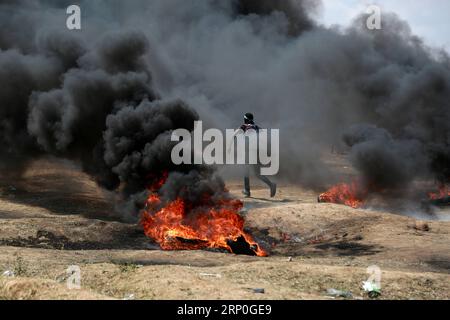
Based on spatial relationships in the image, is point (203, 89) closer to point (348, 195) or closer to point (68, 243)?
point (348, 195)

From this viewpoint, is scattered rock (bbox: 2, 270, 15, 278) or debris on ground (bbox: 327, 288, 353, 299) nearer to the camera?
debris on ground (bbox: 327, 288, 353, 299)

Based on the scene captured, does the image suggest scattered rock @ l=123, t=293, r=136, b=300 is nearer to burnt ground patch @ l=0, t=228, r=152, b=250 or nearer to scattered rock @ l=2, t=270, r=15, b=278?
scattered rock @ l=2, t=270, r=15, b=278

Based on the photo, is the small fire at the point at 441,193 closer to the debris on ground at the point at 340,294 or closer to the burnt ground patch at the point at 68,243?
the burnt ground patch at the point at 68,243

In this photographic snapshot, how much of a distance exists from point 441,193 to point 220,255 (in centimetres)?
1456

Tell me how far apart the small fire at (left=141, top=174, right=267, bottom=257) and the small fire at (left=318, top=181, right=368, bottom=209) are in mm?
6409

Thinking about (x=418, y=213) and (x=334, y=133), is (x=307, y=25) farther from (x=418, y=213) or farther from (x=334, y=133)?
(x=418, y=213)

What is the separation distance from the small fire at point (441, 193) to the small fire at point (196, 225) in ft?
36.8

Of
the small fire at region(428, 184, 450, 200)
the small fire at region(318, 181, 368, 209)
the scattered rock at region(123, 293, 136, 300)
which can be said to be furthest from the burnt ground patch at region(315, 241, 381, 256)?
the small fire at region(428, 184, 450, 200)

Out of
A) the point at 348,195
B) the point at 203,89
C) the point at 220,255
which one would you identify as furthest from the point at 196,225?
the point at 203,89

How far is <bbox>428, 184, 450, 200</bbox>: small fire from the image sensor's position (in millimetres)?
20931

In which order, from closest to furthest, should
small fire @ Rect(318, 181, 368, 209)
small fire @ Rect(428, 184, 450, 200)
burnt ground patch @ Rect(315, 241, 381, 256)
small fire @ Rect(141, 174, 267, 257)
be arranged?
burnt ground patch @ Rect(315, 241, 381, 256)
small fire @ Rect(141, 174, 267, 257)
small fire @ Rect(318, 181, 368, 209)
small fire @ Rect(428, 184, 450, 200)

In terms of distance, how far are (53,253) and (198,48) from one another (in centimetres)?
3182

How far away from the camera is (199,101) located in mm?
30234
